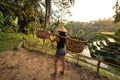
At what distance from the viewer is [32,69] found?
6879 mm

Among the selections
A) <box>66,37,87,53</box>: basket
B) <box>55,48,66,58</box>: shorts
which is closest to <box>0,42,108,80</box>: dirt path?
<box>55,48,66,58</box>: shorts

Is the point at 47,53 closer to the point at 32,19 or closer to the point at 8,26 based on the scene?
the point at 8,26

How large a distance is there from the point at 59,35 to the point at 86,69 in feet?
8.02

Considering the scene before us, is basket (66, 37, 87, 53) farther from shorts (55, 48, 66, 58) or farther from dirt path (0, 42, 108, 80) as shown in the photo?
dirt path (0, 42, 108, 80)

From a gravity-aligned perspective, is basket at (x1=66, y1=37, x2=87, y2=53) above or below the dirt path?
above

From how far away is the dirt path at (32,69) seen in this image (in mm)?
6172

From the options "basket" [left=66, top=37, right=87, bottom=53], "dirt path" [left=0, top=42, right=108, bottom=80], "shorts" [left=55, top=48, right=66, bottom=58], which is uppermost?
"basket" [left=66, top=37, right=87, bottom=53]

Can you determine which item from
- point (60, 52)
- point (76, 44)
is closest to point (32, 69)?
point (60, 52)

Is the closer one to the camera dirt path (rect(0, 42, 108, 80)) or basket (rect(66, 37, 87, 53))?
basket (rect(66, 37, 87, 53))

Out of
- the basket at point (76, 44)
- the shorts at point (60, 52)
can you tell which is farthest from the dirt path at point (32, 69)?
the basket at point (76, 44)

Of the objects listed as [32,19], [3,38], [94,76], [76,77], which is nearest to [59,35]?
[76,77]

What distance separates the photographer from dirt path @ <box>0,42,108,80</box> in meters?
6.17

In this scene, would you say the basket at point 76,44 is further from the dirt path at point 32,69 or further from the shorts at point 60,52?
the dirt path at point 32,69

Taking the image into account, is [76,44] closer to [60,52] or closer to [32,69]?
[60,52]
